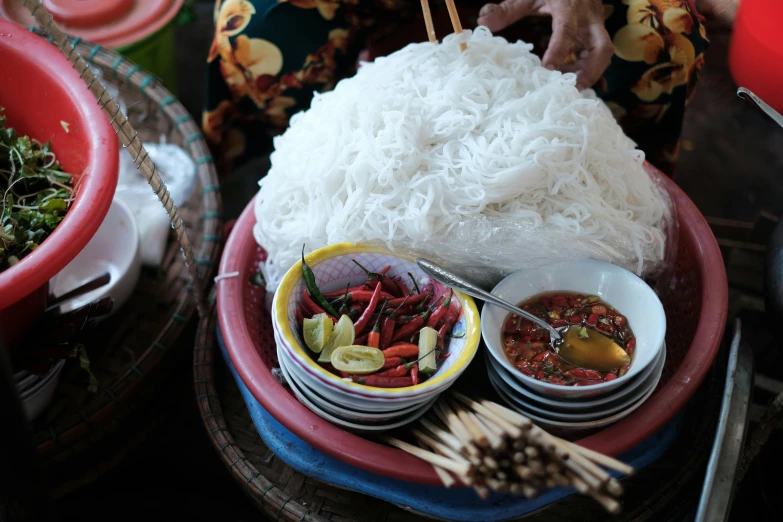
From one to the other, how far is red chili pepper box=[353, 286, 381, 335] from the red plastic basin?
731mm

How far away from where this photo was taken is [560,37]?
7.17 ft

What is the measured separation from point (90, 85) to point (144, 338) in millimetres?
1075

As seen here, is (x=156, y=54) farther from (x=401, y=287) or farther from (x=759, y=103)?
(x=759, y=103)

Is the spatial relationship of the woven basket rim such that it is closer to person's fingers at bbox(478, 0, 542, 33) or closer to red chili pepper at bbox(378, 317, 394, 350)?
red chili pepper at bbox(378, 317, 394, 350)

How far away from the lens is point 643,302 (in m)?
1.82

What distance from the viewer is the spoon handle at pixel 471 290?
1.78m

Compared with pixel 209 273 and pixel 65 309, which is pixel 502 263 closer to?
pixel 209 273

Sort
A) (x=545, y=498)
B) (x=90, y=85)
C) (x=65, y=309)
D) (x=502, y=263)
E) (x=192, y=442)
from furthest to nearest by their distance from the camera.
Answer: (x=192, y=442)
(x=65, y=309)
(x=502, y=263)
(x=545, y=498)
(x=90, y=85)

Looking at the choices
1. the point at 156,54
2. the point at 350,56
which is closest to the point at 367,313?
the point at 350,56

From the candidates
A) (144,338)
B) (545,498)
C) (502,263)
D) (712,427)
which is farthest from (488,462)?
(144,338)

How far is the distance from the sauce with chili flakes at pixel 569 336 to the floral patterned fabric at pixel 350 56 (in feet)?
3.40

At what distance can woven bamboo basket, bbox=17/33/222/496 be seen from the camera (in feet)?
6.96

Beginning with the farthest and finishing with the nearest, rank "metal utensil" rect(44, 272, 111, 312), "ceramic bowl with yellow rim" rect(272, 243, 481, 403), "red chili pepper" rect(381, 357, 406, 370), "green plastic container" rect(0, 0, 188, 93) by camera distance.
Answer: "green plastic container" rect(0, 0, 188, 93) < "metal utensil" rect(44, 272, 111, 312) < "red chili pepper" rect(381, 357, 406, 370) < "ceramic bowl with yellow rim" rect(272, 243, 481, 403)

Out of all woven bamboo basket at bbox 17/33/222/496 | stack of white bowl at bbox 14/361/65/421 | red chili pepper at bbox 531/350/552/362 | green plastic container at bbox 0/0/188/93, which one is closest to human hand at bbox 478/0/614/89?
red chili pepper at bbox 531/350/552/362
